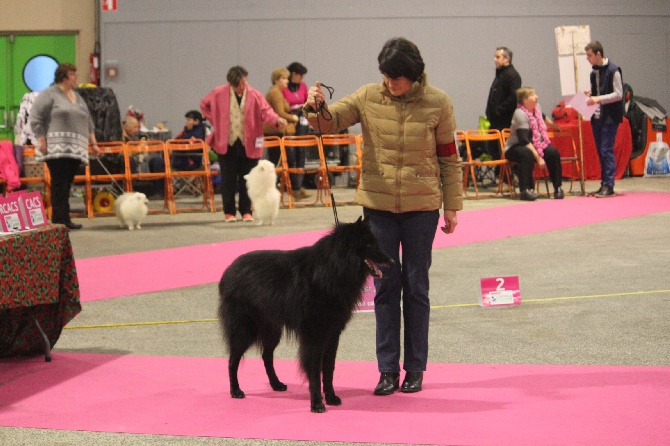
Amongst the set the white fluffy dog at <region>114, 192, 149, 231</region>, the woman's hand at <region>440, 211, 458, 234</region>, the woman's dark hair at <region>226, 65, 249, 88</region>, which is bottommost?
the woman's hand at <region>440, 211, 458, 234</region>

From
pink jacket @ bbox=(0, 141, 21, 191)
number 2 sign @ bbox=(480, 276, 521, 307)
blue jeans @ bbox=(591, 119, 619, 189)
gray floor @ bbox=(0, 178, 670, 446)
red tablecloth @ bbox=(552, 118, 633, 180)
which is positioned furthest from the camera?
red tablecloth @ bbox=(552, 118, 633, 180)

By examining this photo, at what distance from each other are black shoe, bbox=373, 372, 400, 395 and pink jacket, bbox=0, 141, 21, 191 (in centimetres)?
781

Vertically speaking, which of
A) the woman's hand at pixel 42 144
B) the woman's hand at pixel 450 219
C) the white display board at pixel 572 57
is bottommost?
the woman's hand at pixel 450 219

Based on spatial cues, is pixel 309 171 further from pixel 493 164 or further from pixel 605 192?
pixel 605 192

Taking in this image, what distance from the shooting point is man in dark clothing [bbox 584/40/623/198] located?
466 inches

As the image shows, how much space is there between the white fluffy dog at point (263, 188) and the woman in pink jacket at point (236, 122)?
12.0 inches

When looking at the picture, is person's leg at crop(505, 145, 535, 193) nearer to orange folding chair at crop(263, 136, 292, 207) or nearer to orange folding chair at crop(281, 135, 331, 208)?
orange folding chair at crop(281, 135, 331, 208)

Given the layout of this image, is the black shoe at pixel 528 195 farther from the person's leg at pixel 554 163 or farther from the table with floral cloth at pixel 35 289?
the table with floral cloth at pixel 35 289

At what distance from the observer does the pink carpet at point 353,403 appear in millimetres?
3652

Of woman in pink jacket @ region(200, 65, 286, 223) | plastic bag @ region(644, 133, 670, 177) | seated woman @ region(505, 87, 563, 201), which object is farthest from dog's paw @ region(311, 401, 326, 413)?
plastic bag @ region(644, 133, 670, 177)

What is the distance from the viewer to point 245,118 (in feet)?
34.9

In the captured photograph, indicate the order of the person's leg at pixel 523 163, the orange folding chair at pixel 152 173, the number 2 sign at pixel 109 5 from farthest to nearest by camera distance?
1. the number 2 sign at pixel 109 5
2. the person's leg at pixel 523 163
3. the orange folding chair at pixel 152 173

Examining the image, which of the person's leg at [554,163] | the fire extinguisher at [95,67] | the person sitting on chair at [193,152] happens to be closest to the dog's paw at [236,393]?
the person sitting on chair at [193,152]

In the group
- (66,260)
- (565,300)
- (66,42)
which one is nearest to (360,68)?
(66,42)
